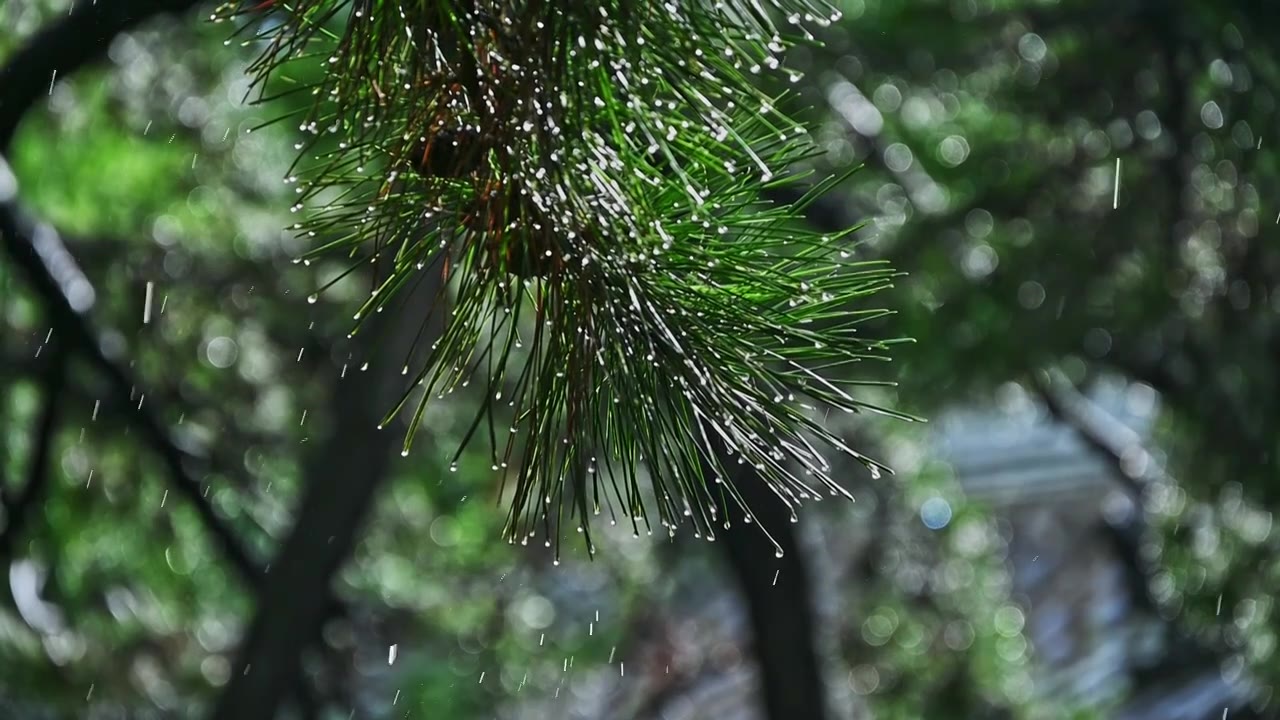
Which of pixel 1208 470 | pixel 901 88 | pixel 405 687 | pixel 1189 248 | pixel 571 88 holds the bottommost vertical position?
pixel 405 687

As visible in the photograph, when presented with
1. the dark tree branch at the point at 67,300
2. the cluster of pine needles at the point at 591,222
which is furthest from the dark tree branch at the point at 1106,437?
the cluster of pine needles at the point at 591,222

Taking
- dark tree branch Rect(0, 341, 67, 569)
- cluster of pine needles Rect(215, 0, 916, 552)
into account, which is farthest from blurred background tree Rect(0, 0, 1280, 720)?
cluster of pine needles Rect(215, 0, 916, 552)

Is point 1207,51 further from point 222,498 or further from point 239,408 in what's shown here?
point 239,408

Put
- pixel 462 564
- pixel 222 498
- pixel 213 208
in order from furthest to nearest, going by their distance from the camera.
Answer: pixel 462 564 < pixel 213 208 < pixel 222 498

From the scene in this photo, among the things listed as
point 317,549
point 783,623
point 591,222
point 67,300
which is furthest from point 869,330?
point 591,222

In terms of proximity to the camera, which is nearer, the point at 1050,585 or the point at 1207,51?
the point at 1207,51

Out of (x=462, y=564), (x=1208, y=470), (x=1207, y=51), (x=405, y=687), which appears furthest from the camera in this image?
(x=462, y=564)

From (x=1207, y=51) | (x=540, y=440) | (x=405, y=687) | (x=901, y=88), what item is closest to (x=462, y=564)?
(x=405, y=687)

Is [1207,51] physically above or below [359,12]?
below
